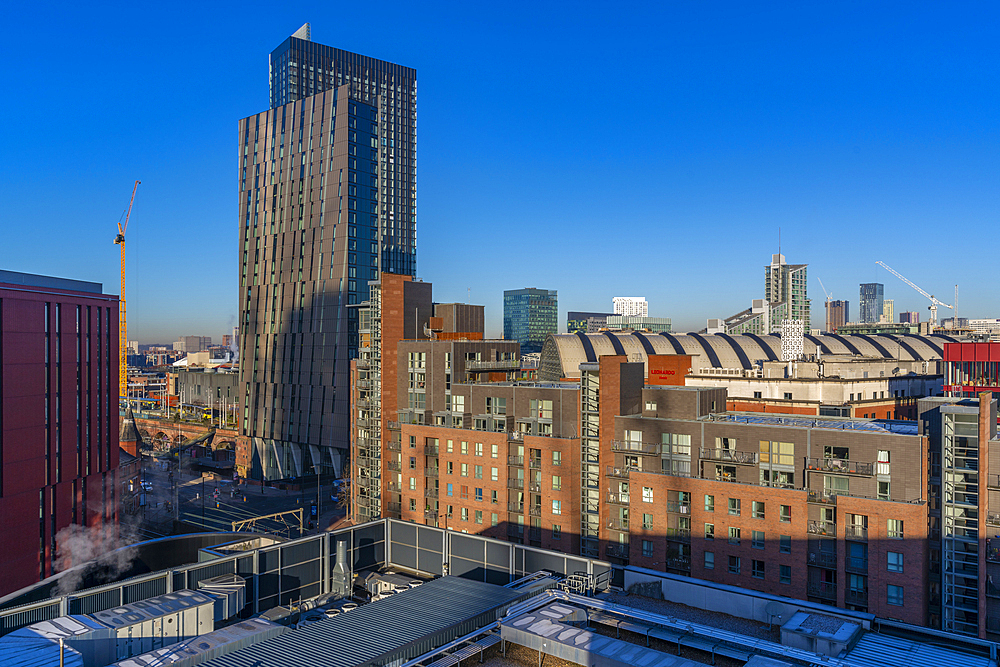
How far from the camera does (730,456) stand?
52.6 m

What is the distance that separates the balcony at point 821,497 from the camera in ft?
156

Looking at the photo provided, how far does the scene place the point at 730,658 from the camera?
92.2 feet

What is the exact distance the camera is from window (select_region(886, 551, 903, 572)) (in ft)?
145

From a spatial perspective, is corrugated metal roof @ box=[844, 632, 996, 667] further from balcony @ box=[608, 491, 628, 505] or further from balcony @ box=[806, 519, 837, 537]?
balcony @ box=[608, 491, 628, 505]

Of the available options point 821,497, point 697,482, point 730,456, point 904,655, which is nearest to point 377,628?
point 904,655

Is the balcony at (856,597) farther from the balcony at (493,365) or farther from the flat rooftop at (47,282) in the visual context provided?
the flat rooftop at (47,282)

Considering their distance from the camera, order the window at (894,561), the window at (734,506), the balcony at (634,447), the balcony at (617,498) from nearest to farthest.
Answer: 1. the window at (894,561)
2. the window at (734,506)
3. the balcony at (634,447)
4. the balcony at (617,498)

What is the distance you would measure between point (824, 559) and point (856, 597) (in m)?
2.89

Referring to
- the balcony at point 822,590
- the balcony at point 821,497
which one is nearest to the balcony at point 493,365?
the balcony at point 821,497

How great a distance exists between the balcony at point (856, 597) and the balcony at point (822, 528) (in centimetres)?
368

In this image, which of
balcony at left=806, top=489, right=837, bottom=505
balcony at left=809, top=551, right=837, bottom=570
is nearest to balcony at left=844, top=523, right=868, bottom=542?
balcony at left=809, top=551, right=837, bottom=570

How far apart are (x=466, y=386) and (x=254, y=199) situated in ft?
326

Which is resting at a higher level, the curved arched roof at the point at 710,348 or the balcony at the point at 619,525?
the curved arched roof at the point at 710,348

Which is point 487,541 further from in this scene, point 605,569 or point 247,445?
point 247,445
